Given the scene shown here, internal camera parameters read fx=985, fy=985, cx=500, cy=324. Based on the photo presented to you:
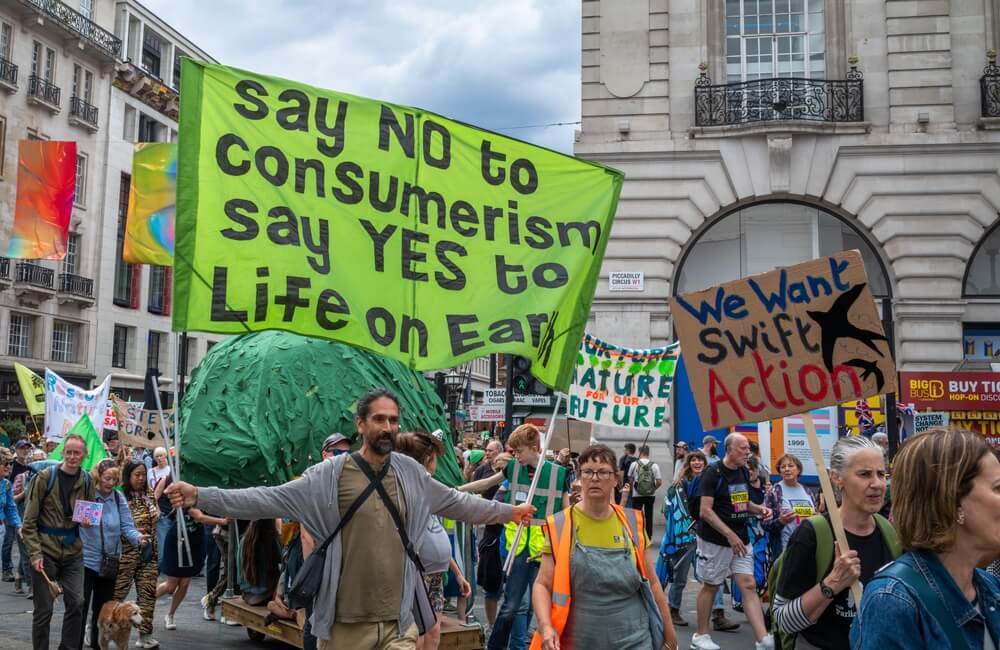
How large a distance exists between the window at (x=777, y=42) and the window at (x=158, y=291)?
33174mm

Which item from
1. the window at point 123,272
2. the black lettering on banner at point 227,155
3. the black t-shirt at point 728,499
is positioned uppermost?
the window at point 123,272

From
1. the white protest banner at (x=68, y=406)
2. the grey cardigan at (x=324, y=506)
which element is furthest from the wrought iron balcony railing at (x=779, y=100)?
the grey cardigan at (x=324, y=506)

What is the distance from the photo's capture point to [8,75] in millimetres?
36906

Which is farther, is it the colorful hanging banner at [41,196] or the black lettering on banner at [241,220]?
the colorful hanging banner at [41,196]

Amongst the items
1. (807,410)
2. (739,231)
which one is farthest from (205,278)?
(739,231)

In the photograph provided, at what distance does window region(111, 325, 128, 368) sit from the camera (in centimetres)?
4400

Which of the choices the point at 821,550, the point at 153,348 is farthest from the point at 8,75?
the point at 821,550

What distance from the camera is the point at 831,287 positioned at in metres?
4.96

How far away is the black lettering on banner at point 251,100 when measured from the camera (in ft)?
18.6

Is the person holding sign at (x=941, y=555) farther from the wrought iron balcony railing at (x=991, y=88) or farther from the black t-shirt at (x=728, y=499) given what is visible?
the wrought iron balcony railing at (x=991, y=88)

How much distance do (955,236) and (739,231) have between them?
421 centimetres

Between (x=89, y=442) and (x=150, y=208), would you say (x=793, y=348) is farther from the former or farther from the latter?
(x=89, y=442)

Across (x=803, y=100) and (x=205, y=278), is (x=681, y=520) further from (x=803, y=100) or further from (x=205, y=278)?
→ (x=803, y=100)

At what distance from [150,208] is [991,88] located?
16.3 meters
